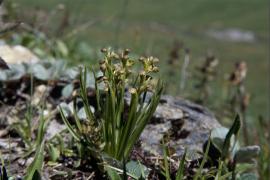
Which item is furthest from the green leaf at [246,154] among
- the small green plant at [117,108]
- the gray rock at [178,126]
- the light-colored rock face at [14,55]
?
the light-colored rock face at [14,55]

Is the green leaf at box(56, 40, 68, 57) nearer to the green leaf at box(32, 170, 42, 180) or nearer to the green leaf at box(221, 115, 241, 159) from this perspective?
the green leaf at box(221, 115, 241, 159)

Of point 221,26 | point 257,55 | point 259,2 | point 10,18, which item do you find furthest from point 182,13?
point 10,18

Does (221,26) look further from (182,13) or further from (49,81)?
(49,81)

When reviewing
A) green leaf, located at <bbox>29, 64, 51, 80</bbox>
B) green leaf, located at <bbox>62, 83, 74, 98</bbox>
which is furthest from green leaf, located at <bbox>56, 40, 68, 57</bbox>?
green leaf, located at <bbox>62, 83, 74, 98</bbox>

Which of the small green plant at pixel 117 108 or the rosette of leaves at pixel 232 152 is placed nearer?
the small green plant at pixel 117 108

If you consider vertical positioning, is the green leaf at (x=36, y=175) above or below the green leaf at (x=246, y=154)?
above

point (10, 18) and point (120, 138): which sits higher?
point (10, 18)

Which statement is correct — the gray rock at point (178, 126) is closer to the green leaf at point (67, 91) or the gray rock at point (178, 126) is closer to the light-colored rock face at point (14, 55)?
the green leaf at point (67, 91)
